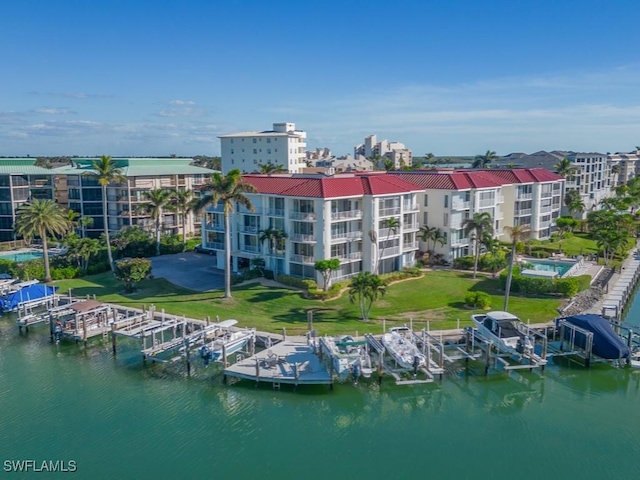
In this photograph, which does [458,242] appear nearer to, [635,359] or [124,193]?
[635,359]

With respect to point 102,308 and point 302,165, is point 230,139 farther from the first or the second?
point 102,308

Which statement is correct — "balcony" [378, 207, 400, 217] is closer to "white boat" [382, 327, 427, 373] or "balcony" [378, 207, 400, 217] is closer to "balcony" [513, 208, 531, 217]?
"white boat" [382, 327, 427, 373]

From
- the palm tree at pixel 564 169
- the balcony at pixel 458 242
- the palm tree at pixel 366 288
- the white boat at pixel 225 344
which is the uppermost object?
the palm tree at pixel 564 169

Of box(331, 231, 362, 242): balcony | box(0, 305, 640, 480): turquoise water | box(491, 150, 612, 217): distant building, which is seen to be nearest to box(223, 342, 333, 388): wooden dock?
box(0, 305, 640, 480): turquoise water

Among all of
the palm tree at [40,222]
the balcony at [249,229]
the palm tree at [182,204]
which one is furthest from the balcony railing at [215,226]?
the palm tree at [40,222]

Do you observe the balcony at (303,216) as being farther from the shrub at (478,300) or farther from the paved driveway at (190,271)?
the shrub at (478,300)

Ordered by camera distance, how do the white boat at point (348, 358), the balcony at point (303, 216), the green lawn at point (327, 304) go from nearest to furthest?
the white boat at point (348, 358) < the green lawn at point (327, 304) < the balcony at point (303, 216)

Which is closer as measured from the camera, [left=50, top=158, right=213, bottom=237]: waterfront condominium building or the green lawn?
the green lawn

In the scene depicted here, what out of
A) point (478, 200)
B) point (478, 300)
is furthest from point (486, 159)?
point (478, 300)
